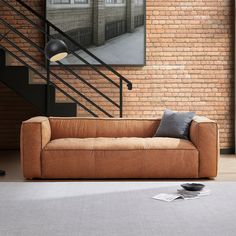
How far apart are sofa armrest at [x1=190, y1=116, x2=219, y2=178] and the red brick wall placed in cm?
251

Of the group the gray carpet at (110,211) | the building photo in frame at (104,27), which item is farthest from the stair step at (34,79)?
the gray carpet at (110,211)

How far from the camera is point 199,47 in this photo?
830cm

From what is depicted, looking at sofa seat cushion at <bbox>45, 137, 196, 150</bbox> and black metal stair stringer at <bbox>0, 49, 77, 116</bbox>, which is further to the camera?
black metal stair stringer at <bbox>0, 49, 77, 116</bbox>

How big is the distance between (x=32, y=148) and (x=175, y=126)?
1709 mm

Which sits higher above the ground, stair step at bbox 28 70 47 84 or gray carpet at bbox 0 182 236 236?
stair step at bbox 28 70 47 84

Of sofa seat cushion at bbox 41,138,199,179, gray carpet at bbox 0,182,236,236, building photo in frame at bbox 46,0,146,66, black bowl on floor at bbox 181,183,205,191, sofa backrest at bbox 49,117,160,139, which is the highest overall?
building photo in frame at bbox 46,0,146,66

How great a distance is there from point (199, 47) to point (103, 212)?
585 cm

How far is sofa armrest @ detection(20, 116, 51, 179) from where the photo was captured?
571cm

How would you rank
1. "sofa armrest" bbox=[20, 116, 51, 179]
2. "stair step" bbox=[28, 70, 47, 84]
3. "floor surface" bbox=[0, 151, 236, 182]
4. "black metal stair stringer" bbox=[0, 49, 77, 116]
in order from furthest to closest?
"stair step" bbox=[28, 70, 47, 84] < "black metal stair stringer" bbox=[0, 49, 77, 116] < "floor surface" bbox=[0, 151, 236, 182] < "sofa armrest" bbox=[20, 116, 51, 179]

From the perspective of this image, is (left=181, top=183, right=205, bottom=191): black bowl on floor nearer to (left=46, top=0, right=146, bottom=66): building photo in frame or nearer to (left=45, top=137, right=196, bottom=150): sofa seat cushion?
(left=45, top=137, right=196, bottom=150): sofa seat cushion

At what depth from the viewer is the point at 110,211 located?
2.85 m

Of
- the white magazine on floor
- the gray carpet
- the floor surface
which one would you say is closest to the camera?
the gray carpet

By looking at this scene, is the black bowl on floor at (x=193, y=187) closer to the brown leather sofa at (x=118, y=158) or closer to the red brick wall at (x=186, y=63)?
the brown leather sofa at (x=118, y=158)

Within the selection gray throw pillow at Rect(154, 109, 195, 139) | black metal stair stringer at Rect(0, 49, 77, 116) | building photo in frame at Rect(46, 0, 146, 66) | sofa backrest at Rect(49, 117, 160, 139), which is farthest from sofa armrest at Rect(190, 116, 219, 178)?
building photo in frame at Rect(46, 0, 146, 66)
